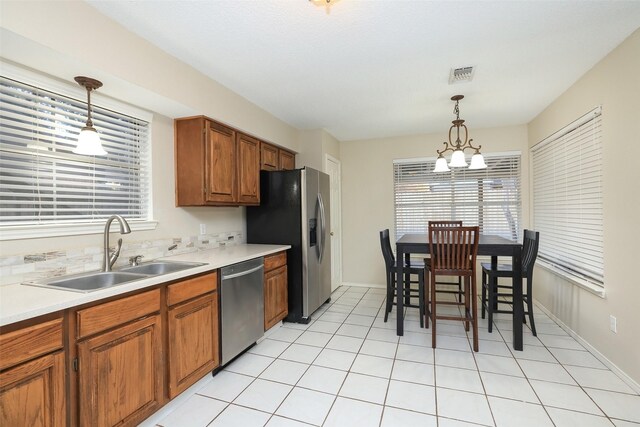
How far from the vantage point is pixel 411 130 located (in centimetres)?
446

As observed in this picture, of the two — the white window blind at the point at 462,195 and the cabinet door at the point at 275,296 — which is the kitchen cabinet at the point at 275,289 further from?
the white window blind at the point at 462,195

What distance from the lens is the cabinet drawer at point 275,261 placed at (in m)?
2.97

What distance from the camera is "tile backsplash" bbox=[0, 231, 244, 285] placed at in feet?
5.43

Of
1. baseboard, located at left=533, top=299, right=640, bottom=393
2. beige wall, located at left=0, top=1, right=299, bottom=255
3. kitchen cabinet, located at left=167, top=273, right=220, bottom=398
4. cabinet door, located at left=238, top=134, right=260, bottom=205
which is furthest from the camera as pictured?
cabinet door, located at left=238, top=134, right=260, bottom=205

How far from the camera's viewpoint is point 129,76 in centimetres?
198

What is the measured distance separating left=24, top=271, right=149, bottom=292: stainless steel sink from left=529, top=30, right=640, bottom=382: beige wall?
10.8ft

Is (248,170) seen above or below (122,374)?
above

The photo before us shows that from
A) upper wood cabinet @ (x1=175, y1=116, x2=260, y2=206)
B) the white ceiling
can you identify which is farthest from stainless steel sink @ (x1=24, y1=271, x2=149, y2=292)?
the white ceiling

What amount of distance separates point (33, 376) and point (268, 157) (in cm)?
287

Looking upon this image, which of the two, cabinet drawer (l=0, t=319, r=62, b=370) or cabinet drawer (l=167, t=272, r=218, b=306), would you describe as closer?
cabinet drawer (l=0, t=319, r=62, b=370)

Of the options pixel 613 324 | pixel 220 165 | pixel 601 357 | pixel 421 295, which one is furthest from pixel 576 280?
pixel 220 165

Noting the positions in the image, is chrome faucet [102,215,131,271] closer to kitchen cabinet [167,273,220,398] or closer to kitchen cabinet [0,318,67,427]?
kitchen cabinet [167,273,220,398]

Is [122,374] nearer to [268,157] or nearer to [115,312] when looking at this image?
[115,312]

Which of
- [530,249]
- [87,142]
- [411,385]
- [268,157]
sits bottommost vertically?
[411,385]
